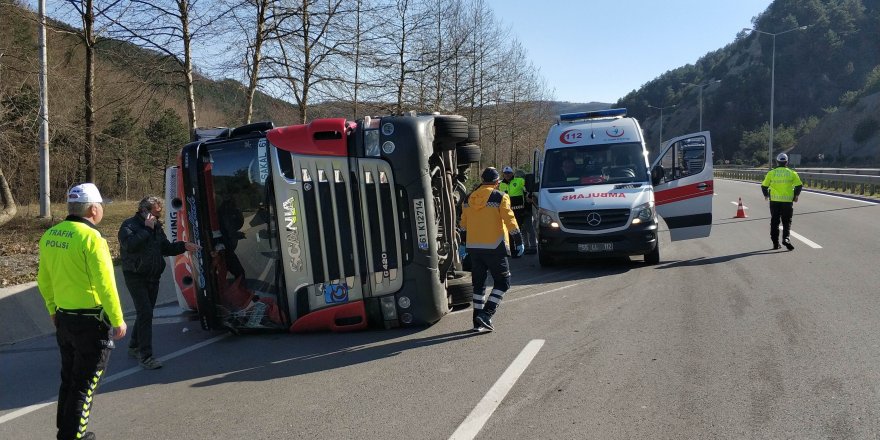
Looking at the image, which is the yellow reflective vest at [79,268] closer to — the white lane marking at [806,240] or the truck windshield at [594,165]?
the truck windshield at [594,165]

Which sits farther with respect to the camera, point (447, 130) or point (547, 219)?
point (547, 219)

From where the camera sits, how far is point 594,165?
1207 cm

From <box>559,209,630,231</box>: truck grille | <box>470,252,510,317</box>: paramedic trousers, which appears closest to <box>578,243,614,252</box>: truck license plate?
<box>559,209,630,231</box>: truck grille

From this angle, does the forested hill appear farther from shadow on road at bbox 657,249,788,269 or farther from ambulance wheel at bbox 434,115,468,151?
ambulance wheel at bbox 434,115,468,151

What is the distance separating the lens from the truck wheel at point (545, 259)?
11.5m

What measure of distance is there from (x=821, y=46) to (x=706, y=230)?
90256 millimetres

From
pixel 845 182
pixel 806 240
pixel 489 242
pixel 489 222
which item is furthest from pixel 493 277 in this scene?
pixel 845 182

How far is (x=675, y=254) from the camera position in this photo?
12781 millimetres

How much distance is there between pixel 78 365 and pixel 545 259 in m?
8.40

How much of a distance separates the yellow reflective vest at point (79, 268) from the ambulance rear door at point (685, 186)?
30.9 feet

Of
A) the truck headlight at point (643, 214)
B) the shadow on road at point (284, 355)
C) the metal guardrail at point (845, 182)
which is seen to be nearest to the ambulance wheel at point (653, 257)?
the truck headlight at point (643, 214)

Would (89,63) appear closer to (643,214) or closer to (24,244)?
(24,244)

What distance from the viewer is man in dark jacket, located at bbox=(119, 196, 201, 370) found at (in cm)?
656

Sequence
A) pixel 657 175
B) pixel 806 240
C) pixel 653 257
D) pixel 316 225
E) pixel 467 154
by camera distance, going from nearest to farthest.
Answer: pixel 316 225, pixel 467 154, pixel 653 257, pixel 657 175, pixel 806 240
